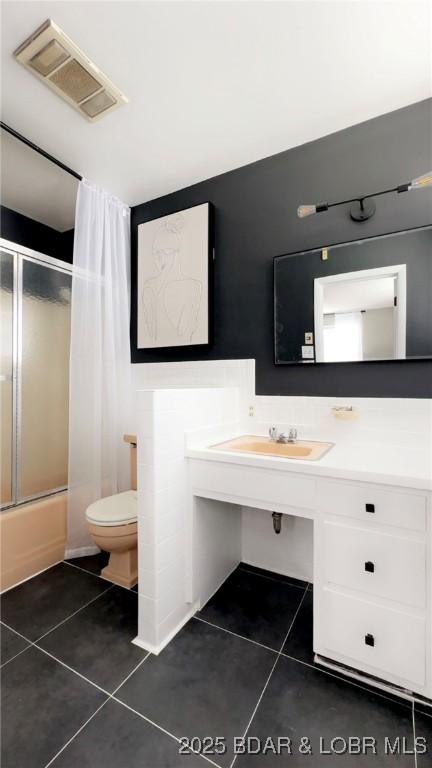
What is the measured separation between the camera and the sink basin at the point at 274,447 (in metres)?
1.56

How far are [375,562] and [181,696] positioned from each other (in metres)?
0.84

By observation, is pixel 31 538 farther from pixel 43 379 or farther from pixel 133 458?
pixel 43 379

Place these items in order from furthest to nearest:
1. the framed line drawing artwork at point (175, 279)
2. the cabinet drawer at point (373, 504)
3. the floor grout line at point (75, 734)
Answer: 1. the framed line drawing artwork at point (175, 279)
2. the cabinet drawer at point (373, 504)
3. the floor grout line at point (75, 734)

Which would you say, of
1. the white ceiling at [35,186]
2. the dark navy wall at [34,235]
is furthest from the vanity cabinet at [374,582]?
the dark navy wall at [34,235]

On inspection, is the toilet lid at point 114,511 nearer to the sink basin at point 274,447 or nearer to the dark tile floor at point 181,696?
the dark tile floor at point 181,696

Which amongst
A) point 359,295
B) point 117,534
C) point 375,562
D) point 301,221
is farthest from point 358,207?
point 117,534

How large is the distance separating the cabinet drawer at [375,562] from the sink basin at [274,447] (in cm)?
40

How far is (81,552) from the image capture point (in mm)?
2059

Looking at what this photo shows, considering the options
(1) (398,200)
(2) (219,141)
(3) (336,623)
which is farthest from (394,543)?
(2) (219,141)

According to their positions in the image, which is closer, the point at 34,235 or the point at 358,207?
the point at 358,207

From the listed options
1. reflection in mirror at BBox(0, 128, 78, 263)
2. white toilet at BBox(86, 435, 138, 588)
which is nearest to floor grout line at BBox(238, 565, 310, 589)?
white toilet at BBox(86, 435, 138, 588)

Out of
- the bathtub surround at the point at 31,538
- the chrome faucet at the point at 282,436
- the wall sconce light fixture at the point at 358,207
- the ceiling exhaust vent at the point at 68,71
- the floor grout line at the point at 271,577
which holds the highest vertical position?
the ceiling exhaust vent at the point at 68,71

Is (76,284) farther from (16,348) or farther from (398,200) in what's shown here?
(398,200)

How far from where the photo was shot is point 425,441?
1482 millimetres
